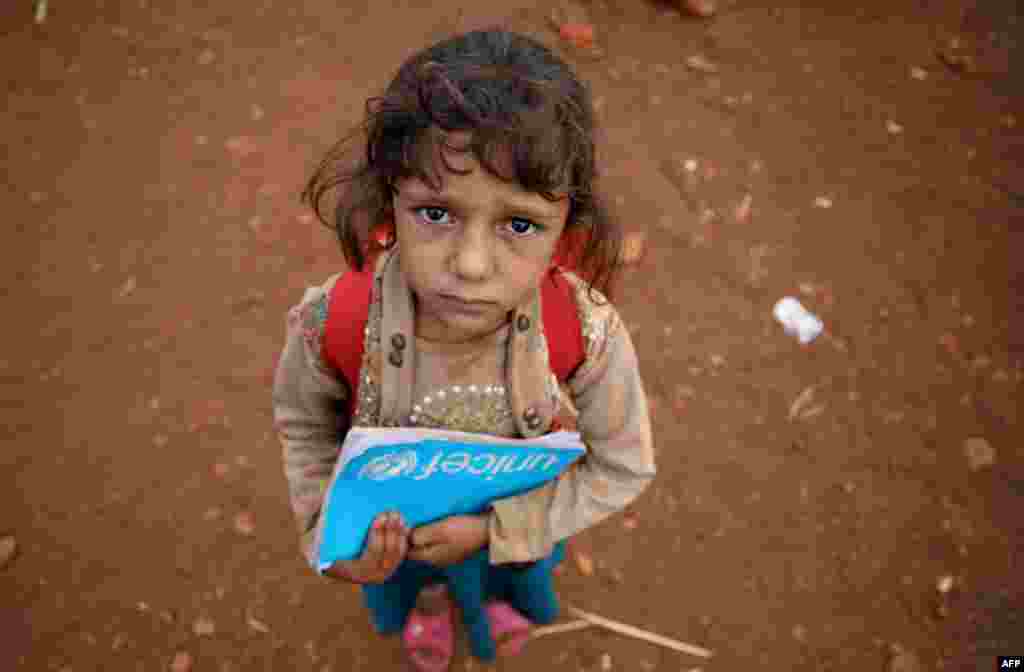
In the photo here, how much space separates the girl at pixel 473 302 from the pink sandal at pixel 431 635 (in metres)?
0.67

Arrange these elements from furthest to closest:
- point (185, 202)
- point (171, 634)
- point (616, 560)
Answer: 1. point (185, 202)
2. point (616, 560)
3. point (171, 634)

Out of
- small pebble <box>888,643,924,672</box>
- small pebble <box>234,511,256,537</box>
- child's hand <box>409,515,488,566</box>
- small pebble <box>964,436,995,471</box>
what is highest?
child's hand <box>409,515,488,566</box>

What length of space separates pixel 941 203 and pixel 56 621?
12.4ft

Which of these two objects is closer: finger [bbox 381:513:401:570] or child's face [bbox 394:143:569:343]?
child's face [bbox 394:143:569:343]

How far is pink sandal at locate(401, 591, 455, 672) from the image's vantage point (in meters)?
2.37

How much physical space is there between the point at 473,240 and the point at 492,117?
0.17 metres

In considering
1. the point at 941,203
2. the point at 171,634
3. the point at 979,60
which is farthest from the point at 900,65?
the point at 171,634

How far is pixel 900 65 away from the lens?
374cm

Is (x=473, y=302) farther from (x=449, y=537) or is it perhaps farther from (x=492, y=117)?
(x=449, y=537)

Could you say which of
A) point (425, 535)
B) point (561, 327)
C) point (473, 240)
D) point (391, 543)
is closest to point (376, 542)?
point (391, 543)

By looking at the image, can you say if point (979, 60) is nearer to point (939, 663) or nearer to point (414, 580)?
point (939, 663)

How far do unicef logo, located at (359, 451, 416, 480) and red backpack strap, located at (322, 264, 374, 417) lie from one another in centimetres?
20

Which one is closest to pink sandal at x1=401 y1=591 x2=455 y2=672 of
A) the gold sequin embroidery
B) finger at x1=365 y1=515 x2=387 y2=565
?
finger at x1=365 y1=515 x2=387 y2=565

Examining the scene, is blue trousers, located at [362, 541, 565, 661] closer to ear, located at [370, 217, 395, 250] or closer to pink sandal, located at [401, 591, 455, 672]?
pink sandal, located at [401, 591, 455, 672]
